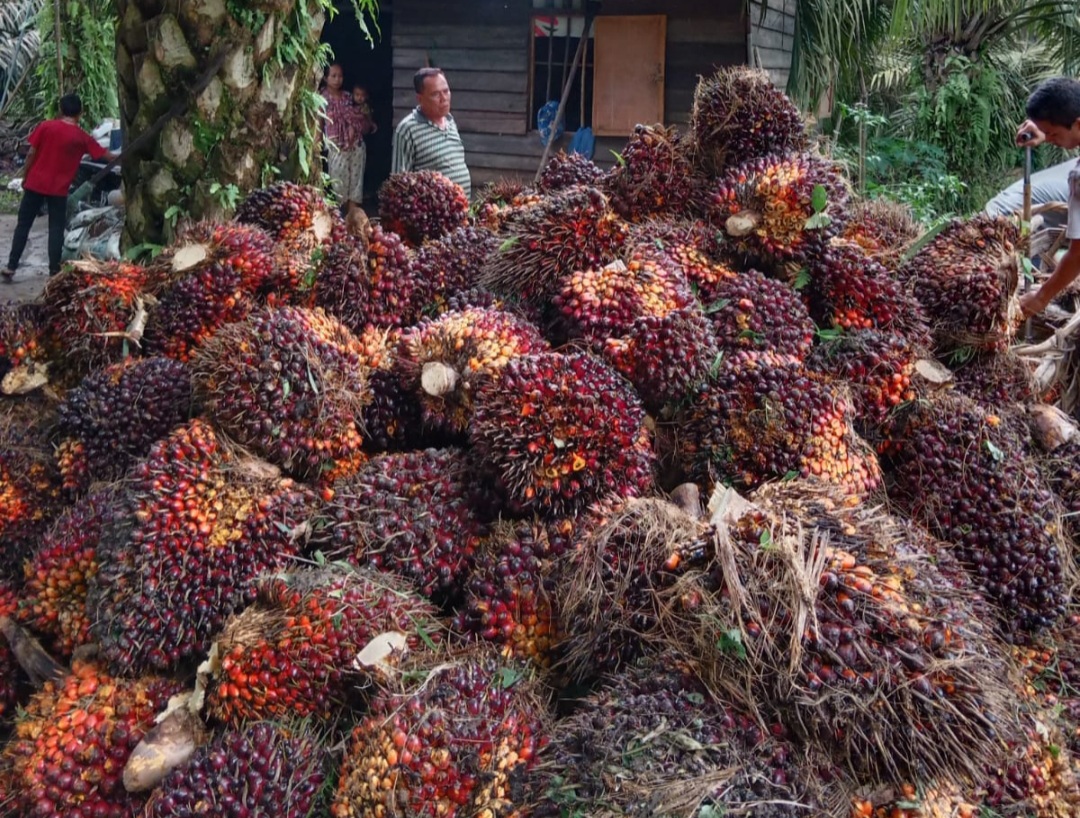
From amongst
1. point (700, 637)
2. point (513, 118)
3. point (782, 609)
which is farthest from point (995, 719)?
point (513, 118)

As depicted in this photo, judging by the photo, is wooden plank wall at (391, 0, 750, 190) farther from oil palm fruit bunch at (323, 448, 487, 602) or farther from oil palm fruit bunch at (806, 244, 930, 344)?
oil palm fruit bunch at (323, 448, 487, 602)

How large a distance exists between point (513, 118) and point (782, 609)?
305 inches

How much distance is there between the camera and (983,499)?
1.97 metres

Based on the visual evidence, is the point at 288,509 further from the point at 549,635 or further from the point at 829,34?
the point at 829,34

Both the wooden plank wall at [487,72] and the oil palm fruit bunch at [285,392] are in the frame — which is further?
the wooden plank wall at [487,72]

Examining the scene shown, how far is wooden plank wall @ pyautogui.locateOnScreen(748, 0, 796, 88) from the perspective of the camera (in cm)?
759

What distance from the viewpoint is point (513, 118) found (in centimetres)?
838

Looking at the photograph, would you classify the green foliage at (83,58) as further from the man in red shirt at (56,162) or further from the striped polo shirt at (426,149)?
the striped polo shirt at (426,149)

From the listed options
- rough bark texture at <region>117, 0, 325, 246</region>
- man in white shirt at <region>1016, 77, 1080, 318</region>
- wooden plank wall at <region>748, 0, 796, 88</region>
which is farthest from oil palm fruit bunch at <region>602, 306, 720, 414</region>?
wooden plank wall at <region>748, 0, 796, 88</region>

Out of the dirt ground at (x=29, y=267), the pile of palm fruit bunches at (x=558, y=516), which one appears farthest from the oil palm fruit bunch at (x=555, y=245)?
the dirt ground at (x=29, y=267)

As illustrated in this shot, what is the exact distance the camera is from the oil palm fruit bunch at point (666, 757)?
1248mm

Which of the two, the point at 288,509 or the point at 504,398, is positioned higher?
the point at 504,398

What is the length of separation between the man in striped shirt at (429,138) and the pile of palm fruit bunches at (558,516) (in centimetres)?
267

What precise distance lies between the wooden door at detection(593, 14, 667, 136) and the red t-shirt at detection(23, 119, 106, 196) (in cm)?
468
